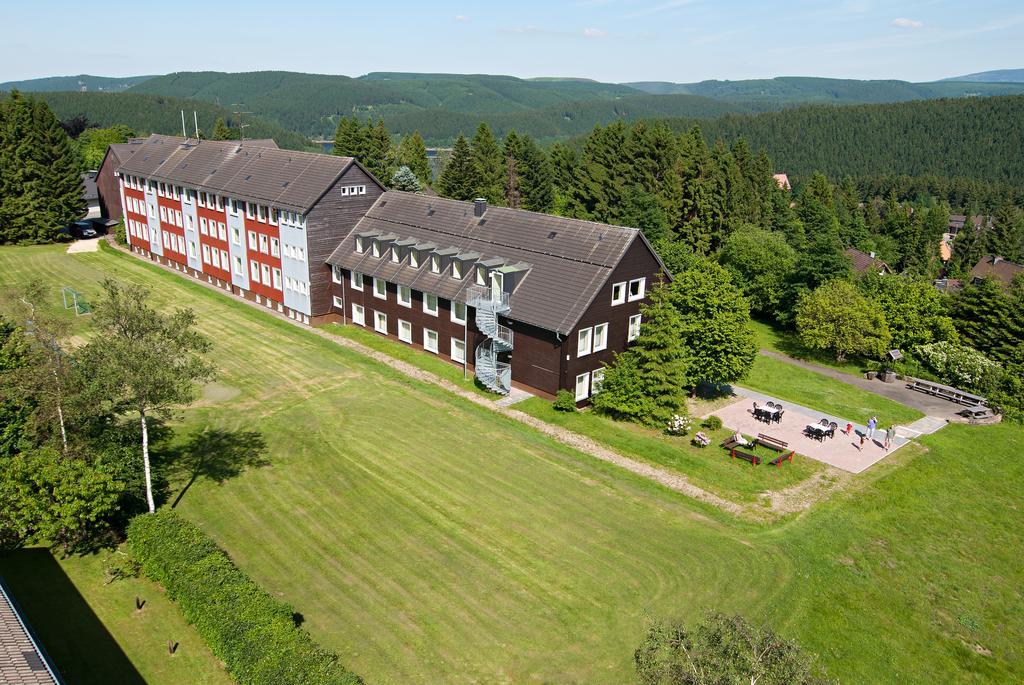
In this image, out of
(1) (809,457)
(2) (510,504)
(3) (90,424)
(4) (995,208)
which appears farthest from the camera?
(4) (995,208)

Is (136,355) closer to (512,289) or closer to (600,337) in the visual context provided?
(512,289)


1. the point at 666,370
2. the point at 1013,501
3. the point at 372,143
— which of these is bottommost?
the point at 1013,501

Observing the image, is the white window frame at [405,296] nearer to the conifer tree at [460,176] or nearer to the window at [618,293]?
the window at [618,293]

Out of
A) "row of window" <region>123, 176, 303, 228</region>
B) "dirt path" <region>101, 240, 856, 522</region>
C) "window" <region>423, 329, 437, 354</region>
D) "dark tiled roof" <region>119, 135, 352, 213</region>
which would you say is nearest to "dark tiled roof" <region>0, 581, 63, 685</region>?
"dirt path" <region>101, 240, 856, 522</region>

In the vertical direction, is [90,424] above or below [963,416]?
above

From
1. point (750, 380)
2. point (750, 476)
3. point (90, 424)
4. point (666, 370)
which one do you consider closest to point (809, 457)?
point (750, 476)

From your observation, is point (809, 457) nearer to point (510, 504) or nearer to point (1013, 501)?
point (1013, 501)
